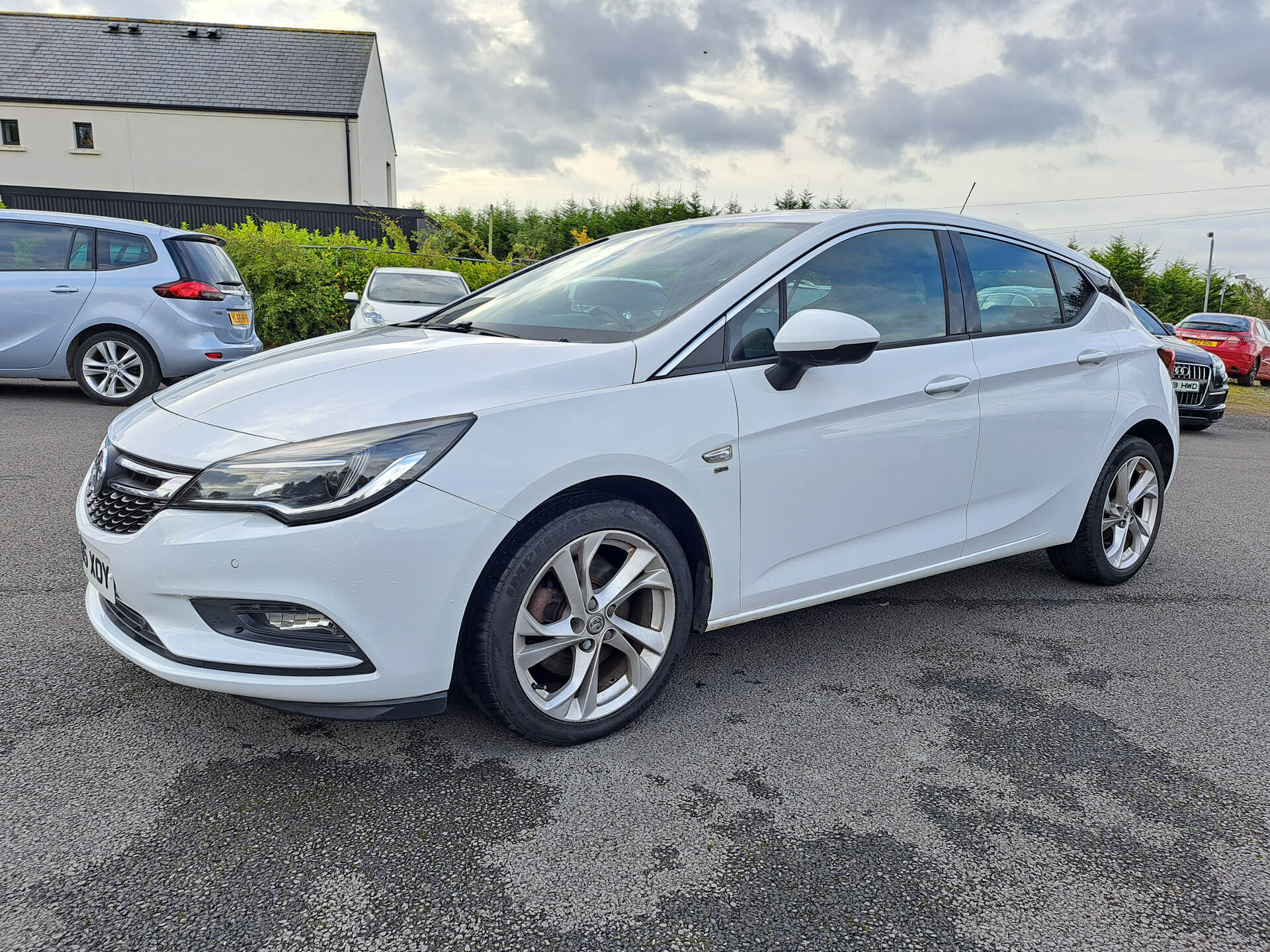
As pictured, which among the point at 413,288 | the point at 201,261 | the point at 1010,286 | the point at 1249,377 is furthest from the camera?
the point at 1249,377

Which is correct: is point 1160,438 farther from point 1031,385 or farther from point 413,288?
point 413,288

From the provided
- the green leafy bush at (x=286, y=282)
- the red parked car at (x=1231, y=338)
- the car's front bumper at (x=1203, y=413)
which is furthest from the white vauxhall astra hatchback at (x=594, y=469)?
the red parked car at (x=1231, y=338)

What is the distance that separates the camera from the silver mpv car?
836 centimetres

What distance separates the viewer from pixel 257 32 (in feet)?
99.4

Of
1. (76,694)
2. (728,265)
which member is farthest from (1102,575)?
(76,694)

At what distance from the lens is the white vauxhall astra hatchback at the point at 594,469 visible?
2.31 meters

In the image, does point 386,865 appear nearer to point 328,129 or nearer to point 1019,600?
point 1019,600

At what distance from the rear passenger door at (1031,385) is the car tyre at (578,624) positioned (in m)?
1.48

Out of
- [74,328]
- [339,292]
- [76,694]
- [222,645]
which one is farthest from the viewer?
[339,292]

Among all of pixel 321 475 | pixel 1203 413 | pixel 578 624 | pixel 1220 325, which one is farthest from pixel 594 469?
pixel 1220 325

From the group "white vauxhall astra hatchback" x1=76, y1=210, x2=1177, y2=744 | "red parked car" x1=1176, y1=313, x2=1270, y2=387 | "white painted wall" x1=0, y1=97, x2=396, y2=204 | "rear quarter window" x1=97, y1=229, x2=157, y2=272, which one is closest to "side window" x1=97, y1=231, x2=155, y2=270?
"rear quarter window" x1=97, y1=229, x2=157, y2=272

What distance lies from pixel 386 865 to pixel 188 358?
783 centimetres

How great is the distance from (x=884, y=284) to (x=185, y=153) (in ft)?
99.3

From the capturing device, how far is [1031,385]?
145 inches
